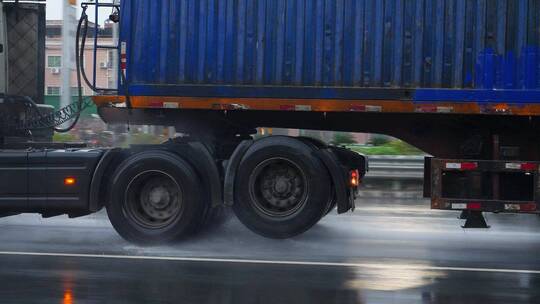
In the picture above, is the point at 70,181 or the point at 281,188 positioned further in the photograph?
the point at 70,181

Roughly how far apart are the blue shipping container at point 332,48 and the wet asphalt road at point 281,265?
1854 millimetres

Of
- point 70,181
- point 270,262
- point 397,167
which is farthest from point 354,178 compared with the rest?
point 397,167

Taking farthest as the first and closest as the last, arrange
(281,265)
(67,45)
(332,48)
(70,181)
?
1. (67,45)
2. (70,181)
3. (332,48)
4. (281,265)

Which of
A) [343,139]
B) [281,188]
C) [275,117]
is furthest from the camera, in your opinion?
[343,139]

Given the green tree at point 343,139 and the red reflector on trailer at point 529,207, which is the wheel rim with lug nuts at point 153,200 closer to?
the green tree at point 343,139

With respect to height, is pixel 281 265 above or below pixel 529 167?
below

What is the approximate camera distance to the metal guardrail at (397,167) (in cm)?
1322

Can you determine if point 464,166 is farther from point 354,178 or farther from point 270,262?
point 270,262

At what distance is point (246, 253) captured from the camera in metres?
8.25

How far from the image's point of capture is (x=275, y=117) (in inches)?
349

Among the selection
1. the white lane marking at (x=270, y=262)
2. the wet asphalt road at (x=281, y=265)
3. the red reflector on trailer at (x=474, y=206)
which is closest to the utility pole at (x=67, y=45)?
the wet asphalt road at (x=281, y=265)

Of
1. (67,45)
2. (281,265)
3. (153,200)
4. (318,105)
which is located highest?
(67,45)

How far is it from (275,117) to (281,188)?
913mm

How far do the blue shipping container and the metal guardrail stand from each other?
5.03 metres
